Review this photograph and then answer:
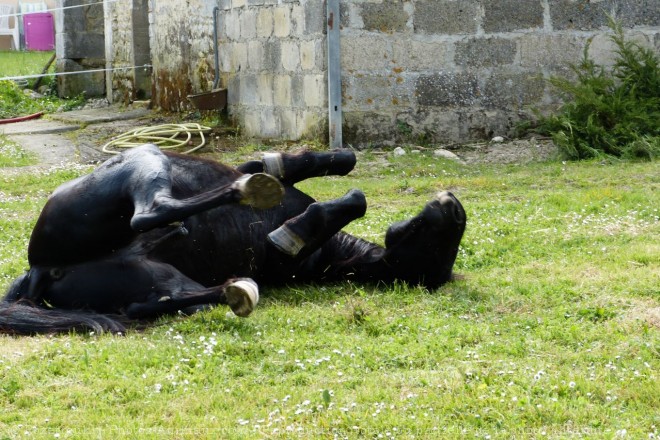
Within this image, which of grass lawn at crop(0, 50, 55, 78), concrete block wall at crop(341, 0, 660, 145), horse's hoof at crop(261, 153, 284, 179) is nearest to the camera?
horse's hoof at crop(261, 153, 284, 179)

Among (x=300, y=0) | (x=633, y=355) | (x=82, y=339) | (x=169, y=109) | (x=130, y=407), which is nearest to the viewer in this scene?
(x=130, y=407)

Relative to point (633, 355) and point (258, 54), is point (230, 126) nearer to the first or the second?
point (258, 54)

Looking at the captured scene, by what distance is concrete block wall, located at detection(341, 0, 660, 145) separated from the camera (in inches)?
469

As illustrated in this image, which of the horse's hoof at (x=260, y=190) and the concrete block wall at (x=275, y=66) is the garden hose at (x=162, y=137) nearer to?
the concrete block wall at (x=275, y=66)

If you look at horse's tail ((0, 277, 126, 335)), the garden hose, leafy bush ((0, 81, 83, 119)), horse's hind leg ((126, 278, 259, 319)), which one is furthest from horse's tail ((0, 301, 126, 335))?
leafy bush ((0, 81, 83, 119))

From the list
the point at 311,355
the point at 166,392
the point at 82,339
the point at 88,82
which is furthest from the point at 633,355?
the point at 88,82

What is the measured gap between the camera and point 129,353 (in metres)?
4.50

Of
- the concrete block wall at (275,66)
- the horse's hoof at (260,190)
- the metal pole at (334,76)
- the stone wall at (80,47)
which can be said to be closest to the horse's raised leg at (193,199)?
the horse's hoof at (260,190)

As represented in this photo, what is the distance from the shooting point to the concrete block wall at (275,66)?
12031mm

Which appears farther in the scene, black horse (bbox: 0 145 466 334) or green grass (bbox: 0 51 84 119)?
green grass (bbox: 0 51 84 119)

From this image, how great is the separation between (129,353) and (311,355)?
2.63ft

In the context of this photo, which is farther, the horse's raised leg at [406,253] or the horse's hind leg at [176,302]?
the horse's raised leg at [406,253]

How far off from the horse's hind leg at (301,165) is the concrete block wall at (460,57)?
20.1ft

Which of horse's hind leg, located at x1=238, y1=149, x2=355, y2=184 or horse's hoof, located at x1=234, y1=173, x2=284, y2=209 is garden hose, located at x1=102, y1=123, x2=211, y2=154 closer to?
horse's hind leg, located at x1=238, y1=149, x2=355, y2=184
